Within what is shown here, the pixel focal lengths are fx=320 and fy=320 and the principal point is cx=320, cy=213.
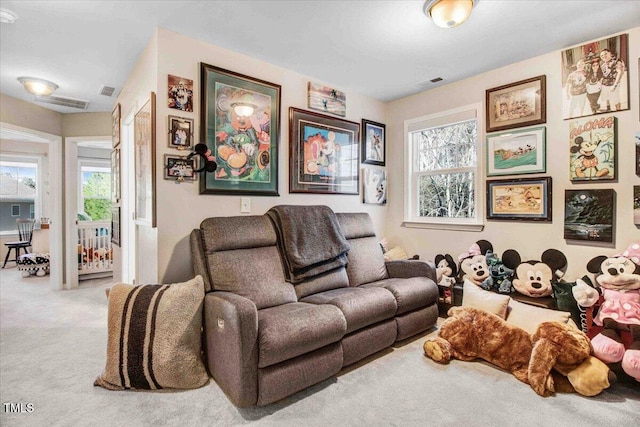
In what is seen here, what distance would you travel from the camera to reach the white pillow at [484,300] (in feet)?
8.02

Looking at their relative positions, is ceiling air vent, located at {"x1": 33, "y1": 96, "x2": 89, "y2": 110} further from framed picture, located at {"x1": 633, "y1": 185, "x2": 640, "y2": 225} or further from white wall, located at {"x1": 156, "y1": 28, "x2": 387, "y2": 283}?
framed picture, located at {"x1": 633, "y1": 185, "x2": 640, "y2": 225}

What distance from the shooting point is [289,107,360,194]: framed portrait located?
3.04 metres

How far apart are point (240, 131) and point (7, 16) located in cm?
163

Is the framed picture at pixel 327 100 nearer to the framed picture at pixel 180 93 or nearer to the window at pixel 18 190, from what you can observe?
the framed picture at pixel 180 93

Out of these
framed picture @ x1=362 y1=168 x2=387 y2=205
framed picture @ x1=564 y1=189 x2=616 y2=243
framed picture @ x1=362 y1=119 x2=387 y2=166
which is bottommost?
framed picture @ x1=564 y1=189 x2=616 y2=243

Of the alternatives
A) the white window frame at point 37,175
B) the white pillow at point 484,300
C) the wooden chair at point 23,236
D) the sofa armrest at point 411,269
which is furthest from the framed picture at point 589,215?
the white window frame at point 37,175

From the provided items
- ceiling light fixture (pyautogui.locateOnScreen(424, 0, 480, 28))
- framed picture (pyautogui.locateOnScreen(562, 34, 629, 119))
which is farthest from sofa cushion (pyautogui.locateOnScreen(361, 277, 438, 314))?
ceiling light fixture (pyautogui.locateOnScreen(424, 0, 480, 28))

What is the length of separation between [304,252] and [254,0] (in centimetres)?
172

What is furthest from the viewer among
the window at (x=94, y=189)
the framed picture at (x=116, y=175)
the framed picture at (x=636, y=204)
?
the window at (x=94, y=189)

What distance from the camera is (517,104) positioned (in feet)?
9.45

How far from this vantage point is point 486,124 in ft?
10.1

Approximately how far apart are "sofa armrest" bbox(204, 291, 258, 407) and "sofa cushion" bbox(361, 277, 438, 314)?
1.21 m

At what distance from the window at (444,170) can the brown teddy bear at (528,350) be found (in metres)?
1.17

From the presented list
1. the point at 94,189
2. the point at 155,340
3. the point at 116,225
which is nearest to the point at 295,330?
the point at 155,340
